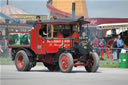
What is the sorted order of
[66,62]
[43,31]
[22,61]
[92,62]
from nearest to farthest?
[66,62] → [92,62] → [43,31] → [22,61]

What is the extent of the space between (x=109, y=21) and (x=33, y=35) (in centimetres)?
3043

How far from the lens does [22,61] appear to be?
810 inches

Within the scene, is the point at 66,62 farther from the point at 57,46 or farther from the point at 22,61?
the point at 22,61

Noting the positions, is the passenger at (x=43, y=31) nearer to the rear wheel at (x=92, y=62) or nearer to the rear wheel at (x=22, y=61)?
the rear wheel at (x=22, y=61)

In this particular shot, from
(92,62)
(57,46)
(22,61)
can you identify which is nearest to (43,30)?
(57,46)

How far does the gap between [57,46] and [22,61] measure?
186cm

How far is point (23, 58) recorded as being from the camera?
2034 centimetres

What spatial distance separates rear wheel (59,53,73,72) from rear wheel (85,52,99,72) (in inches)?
46.0

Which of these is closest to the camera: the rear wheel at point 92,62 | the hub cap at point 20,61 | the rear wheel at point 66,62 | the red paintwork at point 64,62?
the rear wheel at point 66,62

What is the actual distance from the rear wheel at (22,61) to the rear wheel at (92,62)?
101 inches

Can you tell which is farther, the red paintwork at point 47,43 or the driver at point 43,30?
the driver at point 43,30

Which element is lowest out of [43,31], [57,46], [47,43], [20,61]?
[20,61]

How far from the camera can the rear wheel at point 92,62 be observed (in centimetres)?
1945

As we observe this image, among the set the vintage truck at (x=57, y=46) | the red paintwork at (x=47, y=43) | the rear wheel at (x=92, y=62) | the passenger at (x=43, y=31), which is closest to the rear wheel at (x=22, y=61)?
the vintage truck at (x=57, y=46)
